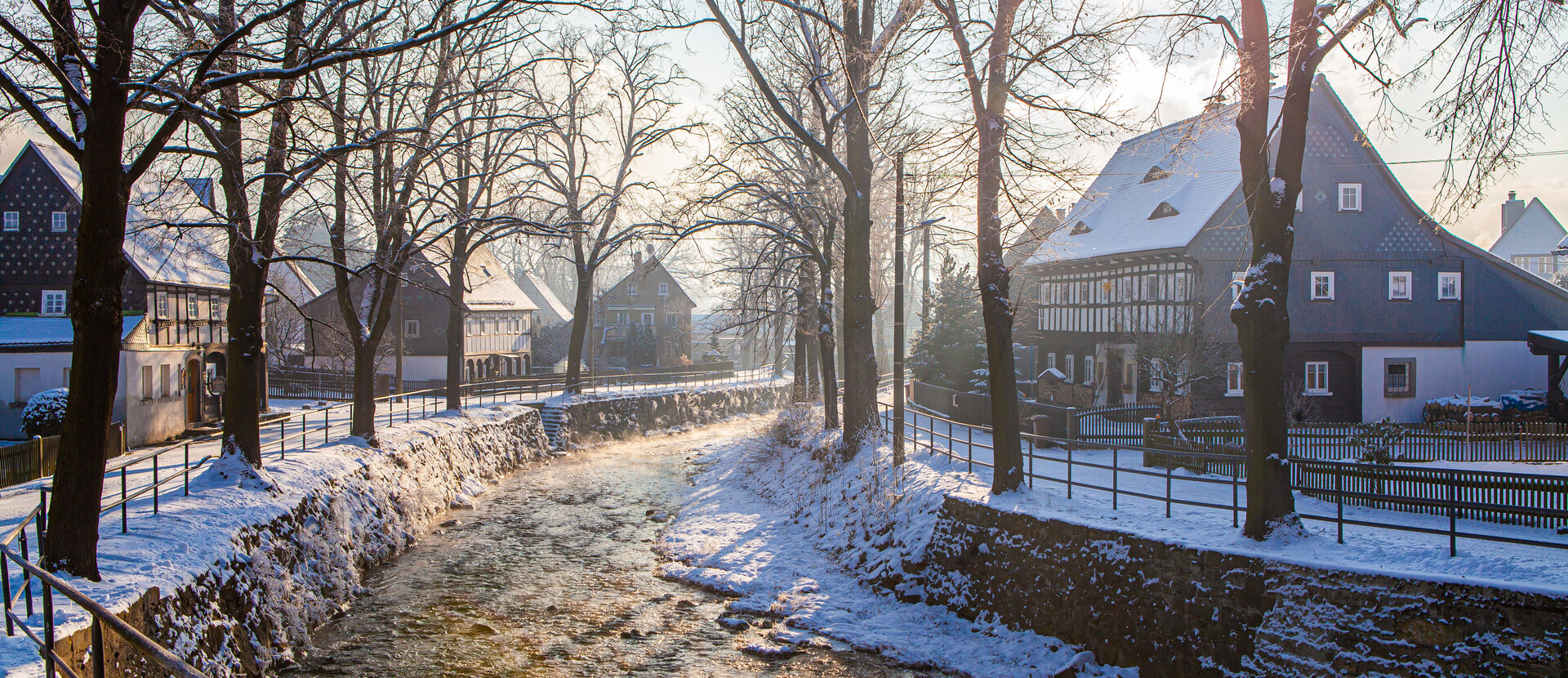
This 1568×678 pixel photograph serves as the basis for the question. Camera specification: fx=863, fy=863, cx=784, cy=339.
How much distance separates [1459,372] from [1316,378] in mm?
4855

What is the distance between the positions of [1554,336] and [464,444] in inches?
1228

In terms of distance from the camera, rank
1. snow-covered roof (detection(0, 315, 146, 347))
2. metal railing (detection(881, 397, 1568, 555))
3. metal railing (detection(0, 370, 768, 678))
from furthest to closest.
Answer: snow-covered roof (detection(0, 315, 146, 347)) → metal railing (detection(881, 397, 1568, 555)) → metal railing (detection(0, 370, 768, 678))

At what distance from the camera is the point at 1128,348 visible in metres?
30.3

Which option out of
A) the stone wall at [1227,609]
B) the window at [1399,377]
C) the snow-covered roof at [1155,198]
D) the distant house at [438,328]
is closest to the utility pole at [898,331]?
the stone wall at [1227,609]

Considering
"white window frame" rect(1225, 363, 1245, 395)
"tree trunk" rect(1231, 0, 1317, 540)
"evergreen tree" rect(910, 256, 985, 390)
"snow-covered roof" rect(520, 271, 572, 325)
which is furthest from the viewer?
"snow-covered roof" rect(520, 271, 572, 325)

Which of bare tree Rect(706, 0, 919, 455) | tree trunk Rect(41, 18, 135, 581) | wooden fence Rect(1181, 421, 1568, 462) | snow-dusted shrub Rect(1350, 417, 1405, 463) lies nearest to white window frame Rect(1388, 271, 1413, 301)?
wooden fence Rect(1181, 421, 1568, 462)

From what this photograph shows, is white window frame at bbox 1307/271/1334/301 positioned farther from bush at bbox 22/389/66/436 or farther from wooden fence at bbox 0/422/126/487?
bush at bbox 22/389/66/436

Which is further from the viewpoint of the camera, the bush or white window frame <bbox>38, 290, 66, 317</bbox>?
white window frame <bbox>38, 290, 66, 317</bbox>

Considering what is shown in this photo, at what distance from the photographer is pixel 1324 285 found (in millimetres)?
28297

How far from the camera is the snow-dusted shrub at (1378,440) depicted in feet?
57.1

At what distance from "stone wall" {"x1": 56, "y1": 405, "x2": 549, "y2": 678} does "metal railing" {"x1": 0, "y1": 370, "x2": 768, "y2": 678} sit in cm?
54

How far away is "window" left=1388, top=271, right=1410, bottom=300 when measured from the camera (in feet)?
93.6

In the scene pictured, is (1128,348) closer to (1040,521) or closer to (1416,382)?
(1416,382)

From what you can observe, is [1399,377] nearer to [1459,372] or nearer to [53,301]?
[1459,372]
